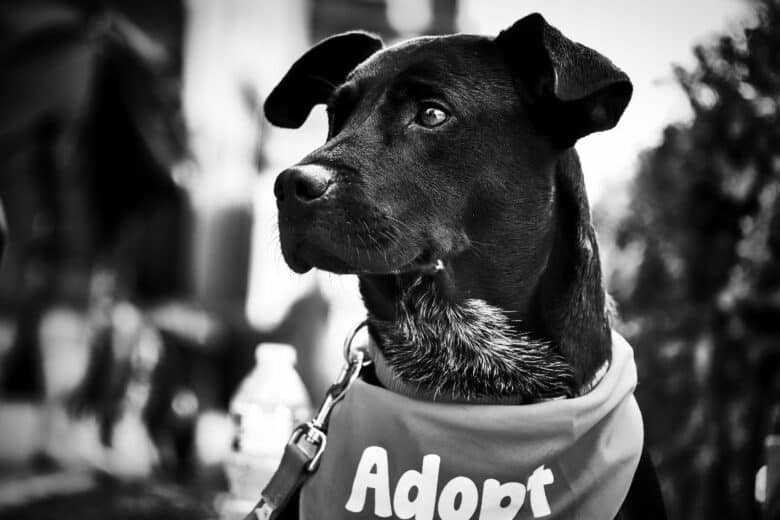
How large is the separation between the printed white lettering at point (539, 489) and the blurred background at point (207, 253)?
2.14 ft

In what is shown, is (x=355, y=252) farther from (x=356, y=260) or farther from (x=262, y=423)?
(x=262, y=423)

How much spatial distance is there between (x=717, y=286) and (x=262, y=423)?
183cm

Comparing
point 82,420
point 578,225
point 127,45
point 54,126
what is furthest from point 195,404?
point 578,225

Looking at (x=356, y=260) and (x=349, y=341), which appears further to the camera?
(x=349, y=341)

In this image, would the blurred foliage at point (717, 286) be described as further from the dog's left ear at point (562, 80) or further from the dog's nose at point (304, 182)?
the dog's nose at point (304, 182)

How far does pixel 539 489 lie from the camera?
152 cm

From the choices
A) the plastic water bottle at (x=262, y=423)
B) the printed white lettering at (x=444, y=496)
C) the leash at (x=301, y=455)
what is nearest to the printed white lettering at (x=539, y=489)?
the printed white lettering at (x=444, y=496)

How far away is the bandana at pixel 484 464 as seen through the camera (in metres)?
1.51

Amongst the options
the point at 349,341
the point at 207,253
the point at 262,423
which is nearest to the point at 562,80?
the point at 349,341

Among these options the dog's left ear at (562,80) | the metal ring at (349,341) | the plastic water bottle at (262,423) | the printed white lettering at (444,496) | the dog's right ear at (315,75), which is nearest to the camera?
the dog's left ear at (562,80)

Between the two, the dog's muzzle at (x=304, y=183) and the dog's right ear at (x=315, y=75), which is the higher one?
the dog's right ear at (x=315, y=75)

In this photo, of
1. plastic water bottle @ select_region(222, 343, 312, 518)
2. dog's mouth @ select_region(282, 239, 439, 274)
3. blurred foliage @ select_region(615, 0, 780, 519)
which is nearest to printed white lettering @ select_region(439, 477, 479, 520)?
dog's mouth @ select_region(282, 239, 439, 274)

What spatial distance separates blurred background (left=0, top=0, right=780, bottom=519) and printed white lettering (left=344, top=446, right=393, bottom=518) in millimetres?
482

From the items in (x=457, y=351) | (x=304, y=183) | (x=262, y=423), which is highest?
(x=304, y=183)
